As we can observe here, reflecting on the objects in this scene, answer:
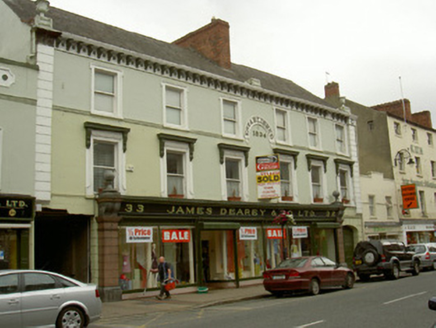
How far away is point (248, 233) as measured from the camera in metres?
23.2

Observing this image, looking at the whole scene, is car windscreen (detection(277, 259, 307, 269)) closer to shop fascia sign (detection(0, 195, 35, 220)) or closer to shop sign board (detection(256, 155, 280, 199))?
shop sign board (detection(256, 155, 280, 199))

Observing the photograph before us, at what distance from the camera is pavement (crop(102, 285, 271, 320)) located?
49.0 ft

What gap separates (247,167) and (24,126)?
10.7 m

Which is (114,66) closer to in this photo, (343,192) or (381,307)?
(381,307)

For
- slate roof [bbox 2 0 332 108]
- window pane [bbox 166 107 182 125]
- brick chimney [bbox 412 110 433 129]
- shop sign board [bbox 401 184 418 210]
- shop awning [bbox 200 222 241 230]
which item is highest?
brick chimney [bbox 412 110 433 129]

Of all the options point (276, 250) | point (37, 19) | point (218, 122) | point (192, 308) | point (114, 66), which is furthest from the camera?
point (276, 250)

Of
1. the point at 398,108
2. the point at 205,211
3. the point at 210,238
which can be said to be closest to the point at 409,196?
the point at 398,108

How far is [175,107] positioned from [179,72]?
1.58 metres

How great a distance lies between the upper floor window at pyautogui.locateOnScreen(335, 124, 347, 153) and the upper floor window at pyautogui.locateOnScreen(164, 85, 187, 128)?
11942 millimetres

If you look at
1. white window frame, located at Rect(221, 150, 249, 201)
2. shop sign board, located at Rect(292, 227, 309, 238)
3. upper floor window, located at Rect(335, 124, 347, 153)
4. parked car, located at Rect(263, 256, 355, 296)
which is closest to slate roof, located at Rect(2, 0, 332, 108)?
upper floor window, located at Rect(335, 124, 347, 153)

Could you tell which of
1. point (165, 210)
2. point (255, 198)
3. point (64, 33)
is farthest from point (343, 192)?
point (64, 33)

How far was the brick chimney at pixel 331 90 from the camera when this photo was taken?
3775cm

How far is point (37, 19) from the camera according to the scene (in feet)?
57.0

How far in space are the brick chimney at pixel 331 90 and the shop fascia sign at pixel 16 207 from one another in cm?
2683
